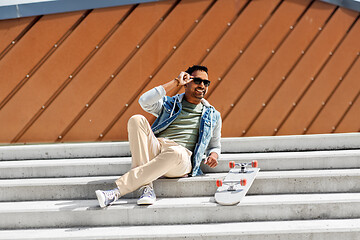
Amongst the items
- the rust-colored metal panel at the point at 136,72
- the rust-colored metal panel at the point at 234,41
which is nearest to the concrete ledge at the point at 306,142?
the rust-colored metal panel at the point at 234,41

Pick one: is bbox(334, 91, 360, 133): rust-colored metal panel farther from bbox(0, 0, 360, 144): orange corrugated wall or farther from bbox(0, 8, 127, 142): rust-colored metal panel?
bbox(0, 8, 127, 142): rust-colored metal panel

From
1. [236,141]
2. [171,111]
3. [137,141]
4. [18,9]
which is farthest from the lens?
[18,9]

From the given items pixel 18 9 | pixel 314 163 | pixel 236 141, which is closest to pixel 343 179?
pixel 314 163

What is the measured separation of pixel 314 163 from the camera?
101 inches

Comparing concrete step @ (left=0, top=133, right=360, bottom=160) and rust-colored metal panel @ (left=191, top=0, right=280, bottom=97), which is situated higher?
rust-colored metal panel @ (left=191, top=0, right=280, bottom=97)

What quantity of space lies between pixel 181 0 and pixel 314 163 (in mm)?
1987

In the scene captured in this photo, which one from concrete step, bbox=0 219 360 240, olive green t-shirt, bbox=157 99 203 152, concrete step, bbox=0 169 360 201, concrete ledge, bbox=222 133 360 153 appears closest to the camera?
concrete step, bbox=0 219 360 240

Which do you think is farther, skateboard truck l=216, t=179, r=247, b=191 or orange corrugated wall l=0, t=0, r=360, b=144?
orange corrugated wall l=0, t=0, r=360, b=144

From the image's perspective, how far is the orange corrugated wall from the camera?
3232 millimetres

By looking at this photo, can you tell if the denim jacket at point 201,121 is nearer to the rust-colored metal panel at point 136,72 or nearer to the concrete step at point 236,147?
the concrete step at point 236,147

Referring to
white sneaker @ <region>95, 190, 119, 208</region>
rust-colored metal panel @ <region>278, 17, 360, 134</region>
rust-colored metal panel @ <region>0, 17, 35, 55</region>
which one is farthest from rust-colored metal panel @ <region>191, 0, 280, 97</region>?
rust-colored metal panel @ <region>0, 17, 35, 55</region>

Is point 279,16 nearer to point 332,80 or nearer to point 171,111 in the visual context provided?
point 332,80

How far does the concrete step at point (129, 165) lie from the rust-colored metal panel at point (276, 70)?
746 mm

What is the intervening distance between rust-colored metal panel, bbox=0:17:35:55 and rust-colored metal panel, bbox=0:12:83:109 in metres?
0.07
